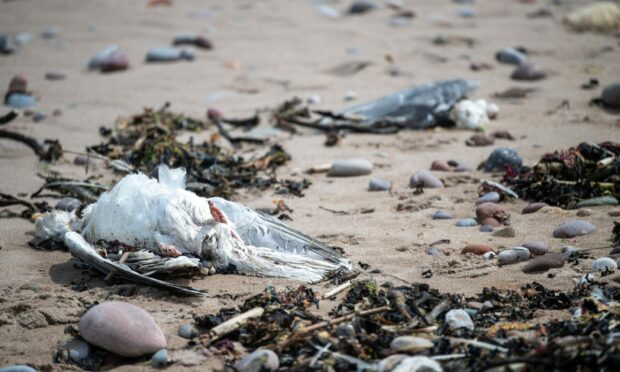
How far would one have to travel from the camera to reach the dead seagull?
3496mm

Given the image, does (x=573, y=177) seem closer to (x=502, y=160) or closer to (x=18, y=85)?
(x=502, y=160)

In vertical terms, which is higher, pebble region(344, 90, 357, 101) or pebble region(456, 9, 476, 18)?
pebble region(456, 9, 476, 18)

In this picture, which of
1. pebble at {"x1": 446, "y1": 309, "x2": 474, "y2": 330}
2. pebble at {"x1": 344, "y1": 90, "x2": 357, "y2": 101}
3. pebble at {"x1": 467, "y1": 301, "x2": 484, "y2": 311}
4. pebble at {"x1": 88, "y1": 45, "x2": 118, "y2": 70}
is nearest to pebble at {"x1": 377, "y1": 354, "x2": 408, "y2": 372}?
pebble at {"x1": 446, "y1": 309, "x2": 474, "y2": 330}

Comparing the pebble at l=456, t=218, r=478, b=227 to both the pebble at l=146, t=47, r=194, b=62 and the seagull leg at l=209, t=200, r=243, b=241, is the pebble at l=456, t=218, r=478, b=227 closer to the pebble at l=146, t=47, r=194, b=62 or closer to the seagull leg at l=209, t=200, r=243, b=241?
the seagull leg at l=209, t=200, r=243, b=241

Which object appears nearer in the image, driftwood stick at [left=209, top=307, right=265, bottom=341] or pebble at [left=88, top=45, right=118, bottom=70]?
driftwood stick at [left=209, top=307, right=265, bottom=341]

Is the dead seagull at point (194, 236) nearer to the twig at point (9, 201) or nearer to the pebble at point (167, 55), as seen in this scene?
the twig at point (9, 201)

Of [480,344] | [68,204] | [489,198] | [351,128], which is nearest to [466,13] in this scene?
[351,128]

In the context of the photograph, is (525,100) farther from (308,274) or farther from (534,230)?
(308,274)

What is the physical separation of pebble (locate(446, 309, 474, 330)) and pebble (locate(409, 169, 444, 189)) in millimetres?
1880

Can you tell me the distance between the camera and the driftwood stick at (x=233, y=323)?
2934 millimetres

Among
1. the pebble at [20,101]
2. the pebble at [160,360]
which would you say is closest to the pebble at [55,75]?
the pebble at [20,101]

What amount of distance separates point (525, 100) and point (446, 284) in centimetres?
381

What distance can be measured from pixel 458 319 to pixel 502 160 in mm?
2366

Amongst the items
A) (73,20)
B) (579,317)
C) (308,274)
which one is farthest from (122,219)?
(73,20)
